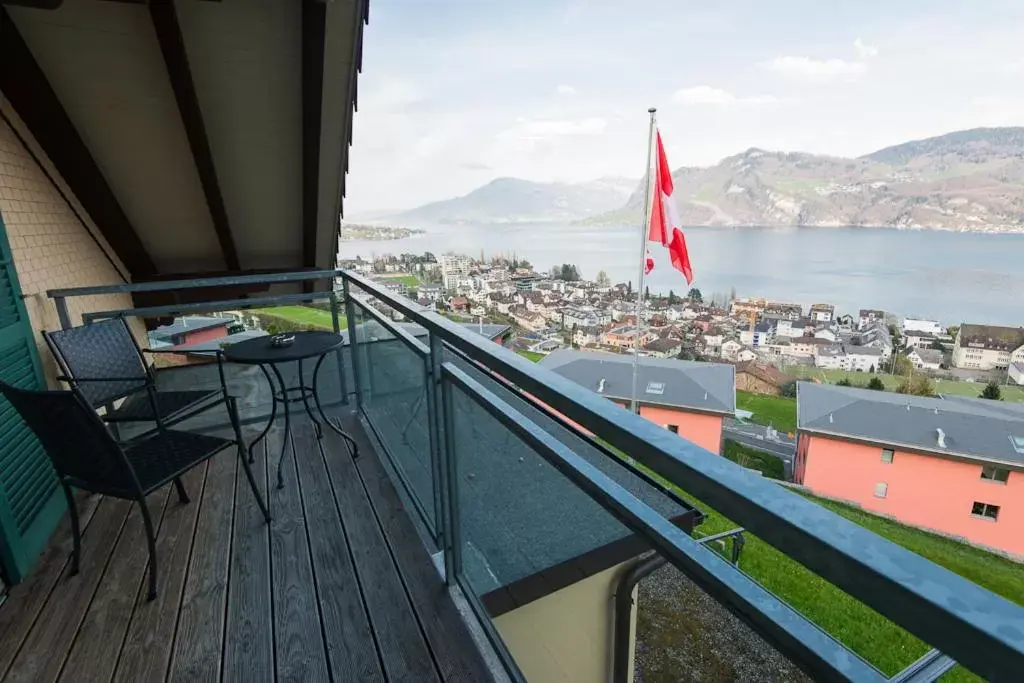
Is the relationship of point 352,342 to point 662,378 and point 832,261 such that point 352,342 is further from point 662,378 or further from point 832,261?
point 832,261

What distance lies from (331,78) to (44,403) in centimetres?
292

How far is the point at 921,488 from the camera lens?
677 inches

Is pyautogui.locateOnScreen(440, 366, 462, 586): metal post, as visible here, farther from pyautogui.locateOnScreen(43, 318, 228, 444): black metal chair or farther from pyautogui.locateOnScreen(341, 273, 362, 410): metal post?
pyautogui.locateOnScreen(341, 273, 362, 410): metal post

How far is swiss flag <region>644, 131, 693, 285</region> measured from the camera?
352 inches

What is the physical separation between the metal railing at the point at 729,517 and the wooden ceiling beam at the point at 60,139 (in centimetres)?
330

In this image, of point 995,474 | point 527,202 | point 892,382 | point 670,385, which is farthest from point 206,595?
point 527,202

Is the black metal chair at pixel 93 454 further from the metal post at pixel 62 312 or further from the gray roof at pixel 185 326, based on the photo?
the gray roof at pixel 185 326

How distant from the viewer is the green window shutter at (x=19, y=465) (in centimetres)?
218

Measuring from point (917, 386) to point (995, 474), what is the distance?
314 inches

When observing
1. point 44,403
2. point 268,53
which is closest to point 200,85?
point 268,53

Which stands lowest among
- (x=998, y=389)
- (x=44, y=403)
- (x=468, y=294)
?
(x=998, y=389)

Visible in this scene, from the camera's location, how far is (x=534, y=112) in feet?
173

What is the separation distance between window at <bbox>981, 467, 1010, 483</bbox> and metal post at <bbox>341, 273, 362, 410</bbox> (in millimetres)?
21204

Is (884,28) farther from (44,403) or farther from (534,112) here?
(44,403)
